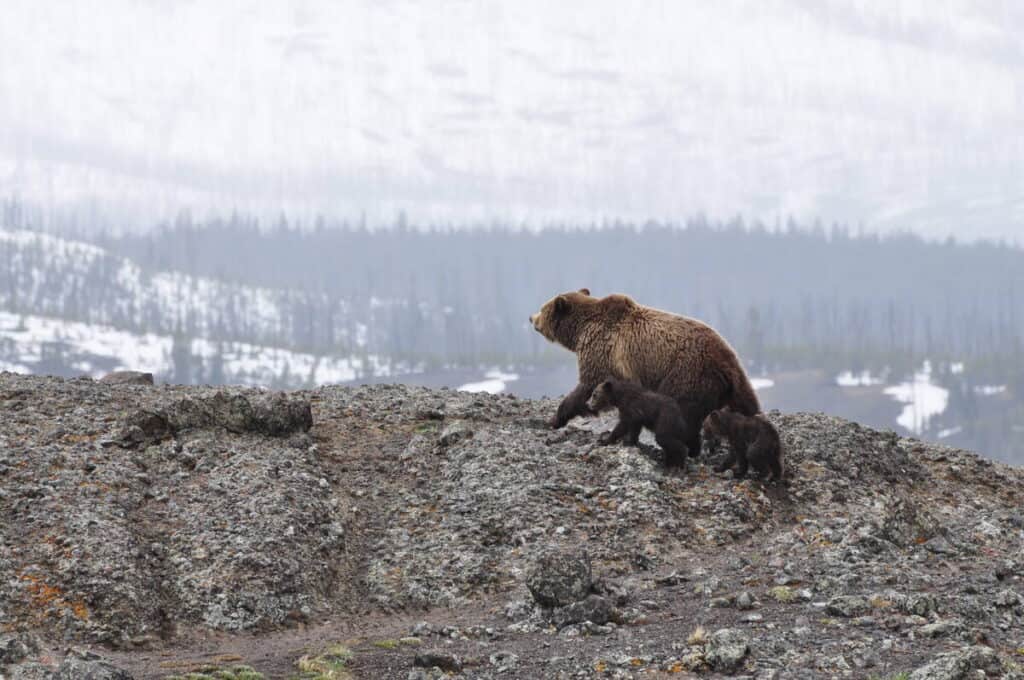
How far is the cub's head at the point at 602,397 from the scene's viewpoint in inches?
Answer: 641

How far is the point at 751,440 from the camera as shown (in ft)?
50.9

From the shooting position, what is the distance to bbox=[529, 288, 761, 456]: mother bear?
15938 millimetres

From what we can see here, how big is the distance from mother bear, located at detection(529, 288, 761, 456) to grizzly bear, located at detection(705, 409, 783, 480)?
35cm

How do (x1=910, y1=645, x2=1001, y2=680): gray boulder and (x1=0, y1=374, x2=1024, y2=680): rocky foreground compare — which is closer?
(x1=910, y1=645, x2=1001, y2=680): gray boulder

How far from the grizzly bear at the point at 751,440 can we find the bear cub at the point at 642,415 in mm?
570

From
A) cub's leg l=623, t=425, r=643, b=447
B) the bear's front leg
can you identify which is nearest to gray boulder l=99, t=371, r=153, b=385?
the bear's front leg

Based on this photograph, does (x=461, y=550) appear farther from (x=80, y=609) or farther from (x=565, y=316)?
(x=565, y=316)

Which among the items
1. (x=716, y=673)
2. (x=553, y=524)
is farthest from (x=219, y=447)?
(x=716, y=673)

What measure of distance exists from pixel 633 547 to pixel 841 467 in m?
4.53

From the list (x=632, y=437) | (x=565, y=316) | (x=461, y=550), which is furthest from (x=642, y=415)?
(x=461, y=550)

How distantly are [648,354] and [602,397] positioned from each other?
0.99 meters

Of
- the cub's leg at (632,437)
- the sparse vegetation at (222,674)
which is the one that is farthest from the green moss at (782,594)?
the sparse vegetation at (222,674)

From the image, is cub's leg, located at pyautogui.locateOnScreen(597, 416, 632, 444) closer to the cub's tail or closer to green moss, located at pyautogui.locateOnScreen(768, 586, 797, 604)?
the cub's tail

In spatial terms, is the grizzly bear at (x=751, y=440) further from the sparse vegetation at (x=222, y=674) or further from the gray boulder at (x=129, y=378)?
the gray boulder at (x=129, y=378)
